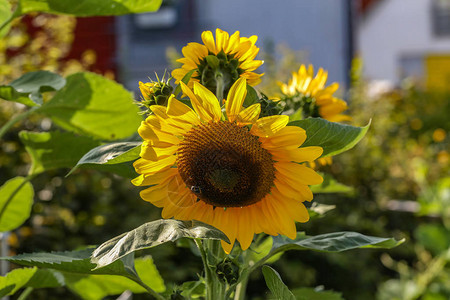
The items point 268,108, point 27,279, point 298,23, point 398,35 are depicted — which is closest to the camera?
point 268,108

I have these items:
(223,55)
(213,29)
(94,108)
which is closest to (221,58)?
(223,55)

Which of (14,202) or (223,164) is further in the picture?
(14,202)

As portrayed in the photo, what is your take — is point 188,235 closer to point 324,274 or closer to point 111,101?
point 111,101

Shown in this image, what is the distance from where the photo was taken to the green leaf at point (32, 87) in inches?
30.7

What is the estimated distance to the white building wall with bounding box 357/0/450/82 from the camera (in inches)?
454

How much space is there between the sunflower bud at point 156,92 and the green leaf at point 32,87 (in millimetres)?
247

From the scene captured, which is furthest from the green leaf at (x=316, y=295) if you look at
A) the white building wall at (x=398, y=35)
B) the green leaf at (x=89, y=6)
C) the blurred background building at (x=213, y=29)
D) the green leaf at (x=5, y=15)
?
the white building wall at (x=398, y=35)

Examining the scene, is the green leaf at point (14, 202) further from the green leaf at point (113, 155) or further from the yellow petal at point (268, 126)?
the yellow petal at point (268, 126)

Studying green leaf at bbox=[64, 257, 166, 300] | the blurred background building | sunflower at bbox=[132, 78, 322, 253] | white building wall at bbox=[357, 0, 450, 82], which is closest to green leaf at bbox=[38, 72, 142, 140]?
green leaf at bbox=[64, 257, 166, 300]

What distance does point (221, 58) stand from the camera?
0.62 metres

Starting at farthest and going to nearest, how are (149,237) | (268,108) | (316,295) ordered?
(316,295) → (268,108) → (149,237)

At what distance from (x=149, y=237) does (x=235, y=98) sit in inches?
6.2

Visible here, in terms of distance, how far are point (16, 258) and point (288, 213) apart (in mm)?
288

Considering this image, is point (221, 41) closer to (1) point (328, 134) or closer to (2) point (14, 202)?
(1) point (328, 134)
